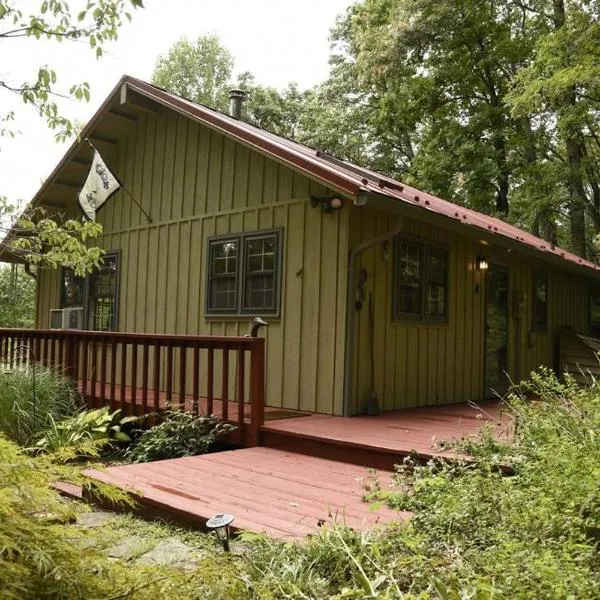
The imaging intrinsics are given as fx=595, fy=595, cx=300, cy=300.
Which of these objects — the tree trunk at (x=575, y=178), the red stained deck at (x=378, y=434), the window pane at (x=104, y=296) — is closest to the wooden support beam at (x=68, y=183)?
the window pane at (x=104, y=296)

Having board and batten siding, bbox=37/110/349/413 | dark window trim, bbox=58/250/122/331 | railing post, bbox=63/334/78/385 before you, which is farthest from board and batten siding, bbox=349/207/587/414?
dark window trim, bbox=58/250/122/331

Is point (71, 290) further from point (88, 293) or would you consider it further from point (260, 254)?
point (260, 254)

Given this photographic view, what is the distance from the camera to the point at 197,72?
3128 cm

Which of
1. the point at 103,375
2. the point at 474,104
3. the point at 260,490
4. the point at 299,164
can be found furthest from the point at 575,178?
the point at 260,490

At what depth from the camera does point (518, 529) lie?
98.7 inches

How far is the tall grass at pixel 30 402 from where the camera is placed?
5664 millimetres

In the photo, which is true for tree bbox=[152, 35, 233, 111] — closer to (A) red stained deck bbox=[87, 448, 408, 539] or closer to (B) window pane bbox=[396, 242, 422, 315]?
(B) window pane bbox=[396, 242, 422, 315]

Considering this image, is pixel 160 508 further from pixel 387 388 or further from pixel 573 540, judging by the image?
pixel 387 388

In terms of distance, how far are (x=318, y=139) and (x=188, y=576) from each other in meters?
19.7

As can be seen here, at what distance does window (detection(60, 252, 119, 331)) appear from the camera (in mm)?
9180

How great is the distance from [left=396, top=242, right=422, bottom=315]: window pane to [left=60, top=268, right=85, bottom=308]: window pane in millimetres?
5452

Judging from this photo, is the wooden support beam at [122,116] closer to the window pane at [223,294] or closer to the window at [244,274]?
the window at [244,274]

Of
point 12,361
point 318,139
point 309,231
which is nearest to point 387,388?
point 309,231

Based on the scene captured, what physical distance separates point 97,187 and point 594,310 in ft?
33.7
